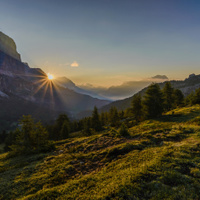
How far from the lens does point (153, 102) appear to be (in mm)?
31797

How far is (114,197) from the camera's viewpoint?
5914 millimetres

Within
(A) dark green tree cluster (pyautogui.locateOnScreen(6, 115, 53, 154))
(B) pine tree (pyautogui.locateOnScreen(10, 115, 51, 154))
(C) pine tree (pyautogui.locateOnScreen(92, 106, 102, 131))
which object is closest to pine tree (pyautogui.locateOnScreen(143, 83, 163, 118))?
(C) pine tree (pyautogui.locateOnScreen(92, 106, 102, 131))

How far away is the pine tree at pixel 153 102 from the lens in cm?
3109

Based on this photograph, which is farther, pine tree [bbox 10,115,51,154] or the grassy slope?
pine tree [bbox 10,115,51,154]

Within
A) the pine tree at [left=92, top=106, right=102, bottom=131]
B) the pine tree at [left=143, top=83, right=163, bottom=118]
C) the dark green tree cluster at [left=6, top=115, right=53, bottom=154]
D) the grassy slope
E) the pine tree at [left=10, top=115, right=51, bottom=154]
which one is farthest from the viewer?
the pine tree at [left=92, top=106, right=102, bottom=131]

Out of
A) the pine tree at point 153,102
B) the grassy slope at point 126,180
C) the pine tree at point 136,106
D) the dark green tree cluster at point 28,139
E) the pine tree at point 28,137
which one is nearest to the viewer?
the grassy slope at point 126,180

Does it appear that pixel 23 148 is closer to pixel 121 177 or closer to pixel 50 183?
pixel 50 183

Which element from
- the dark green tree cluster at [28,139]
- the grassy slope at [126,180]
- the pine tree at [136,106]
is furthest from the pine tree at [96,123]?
the grassy slope at [126,180]

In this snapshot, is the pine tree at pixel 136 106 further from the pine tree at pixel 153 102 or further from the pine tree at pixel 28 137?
the pine tree at pixel 28 137

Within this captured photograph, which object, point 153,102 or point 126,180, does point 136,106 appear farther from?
point 126,180

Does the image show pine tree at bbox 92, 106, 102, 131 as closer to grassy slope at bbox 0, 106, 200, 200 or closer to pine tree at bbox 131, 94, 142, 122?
pine tree at bbox 131, 94, 142, 122

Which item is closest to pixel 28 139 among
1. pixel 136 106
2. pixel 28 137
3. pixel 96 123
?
pixel 28 137

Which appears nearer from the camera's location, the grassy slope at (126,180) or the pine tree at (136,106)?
the grassy slope at (126,180)

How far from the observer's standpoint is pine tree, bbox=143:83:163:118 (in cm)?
3109
